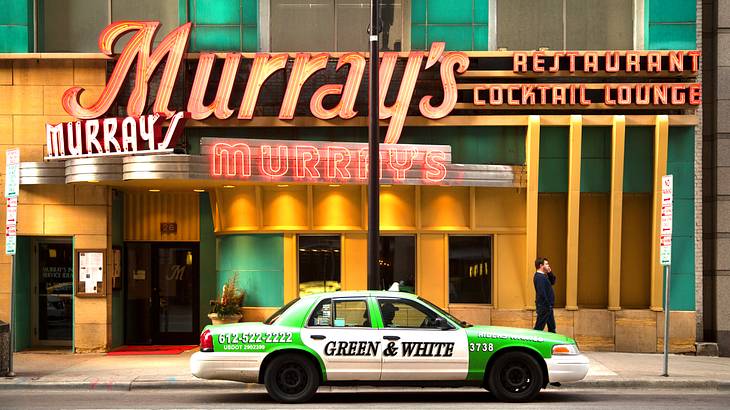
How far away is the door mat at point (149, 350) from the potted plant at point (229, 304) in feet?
3.36

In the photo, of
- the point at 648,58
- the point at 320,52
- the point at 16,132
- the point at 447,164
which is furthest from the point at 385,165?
the point at 16,132

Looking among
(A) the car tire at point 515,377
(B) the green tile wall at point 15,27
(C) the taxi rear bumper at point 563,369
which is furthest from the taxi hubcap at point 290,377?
(B) the green tile wall at point 15,27

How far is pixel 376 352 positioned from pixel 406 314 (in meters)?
0.65

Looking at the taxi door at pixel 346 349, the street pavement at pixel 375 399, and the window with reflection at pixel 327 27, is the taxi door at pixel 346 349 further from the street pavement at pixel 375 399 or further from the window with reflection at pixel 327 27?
the window with reflection at pixel 327 27

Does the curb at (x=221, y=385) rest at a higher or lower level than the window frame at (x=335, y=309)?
lower

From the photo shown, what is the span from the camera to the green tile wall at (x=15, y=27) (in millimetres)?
19906

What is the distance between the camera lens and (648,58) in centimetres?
1972

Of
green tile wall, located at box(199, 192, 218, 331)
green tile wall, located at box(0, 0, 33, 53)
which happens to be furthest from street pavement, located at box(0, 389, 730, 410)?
green tile wall, located at box(0, 0, 33, 53)

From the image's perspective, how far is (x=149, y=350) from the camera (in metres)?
20.2

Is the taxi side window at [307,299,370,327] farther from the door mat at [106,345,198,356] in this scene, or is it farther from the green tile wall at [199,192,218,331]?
the green tile wall at [199,192,218,331]

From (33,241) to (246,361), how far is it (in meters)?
8.96

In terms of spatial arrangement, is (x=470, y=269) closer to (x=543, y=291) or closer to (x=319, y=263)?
(x=543, y=291)

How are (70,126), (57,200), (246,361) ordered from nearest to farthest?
(246,361)
(70,126)
(57,200)

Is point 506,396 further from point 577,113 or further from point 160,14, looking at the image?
point 160,14
